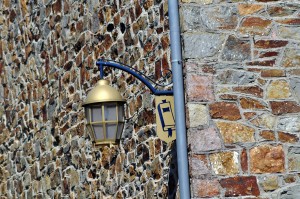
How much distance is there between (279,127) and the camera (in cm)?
859

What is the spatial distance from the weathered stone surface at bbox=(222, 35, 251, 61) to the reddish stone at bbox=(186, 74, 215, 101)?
0.95 ft

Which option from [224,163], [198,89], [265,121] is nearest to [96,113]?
[198,89]

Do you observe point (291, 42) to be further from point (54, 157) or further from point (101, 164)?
point (54, 157)

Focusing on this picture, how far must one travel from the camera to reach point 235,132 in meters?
8.56

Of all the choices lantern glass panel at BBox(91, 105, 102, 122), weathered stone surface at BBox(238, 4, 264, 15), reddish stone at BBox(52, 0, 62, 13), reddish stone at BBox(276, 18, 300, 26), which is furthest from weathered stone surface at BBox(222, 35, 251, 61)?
reddish stone at BBox(52, 0, 62, 13)

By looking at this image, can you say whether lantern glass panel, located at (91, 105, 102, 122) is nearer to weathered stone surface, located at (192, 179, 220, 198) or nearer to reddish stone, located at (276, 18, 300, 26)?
weathered stone surface, located at (192, 179, 220, 198)

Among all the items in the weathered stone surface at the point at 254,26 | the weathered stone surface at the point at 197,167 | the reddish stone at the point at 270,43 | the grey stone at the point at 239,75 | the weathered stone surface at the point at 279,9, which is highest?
the weathered stone surface at the point at 279,9

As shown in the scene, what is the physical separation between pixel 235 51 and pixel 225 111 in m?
0.53

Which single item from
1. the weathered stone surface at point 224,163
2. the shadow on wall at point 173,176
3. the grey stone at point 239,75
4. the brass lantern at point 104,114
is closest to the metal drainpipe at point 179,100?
the weathered stone surface at point 224,163

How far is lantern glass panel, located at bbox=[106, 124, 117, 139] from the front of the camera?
8.67 meters

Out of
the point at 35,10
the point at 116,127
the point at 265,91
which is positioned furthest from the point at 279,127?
the point at 35,10

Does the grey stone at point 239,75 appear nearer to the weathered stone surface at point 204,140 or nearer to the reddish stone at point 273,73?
the reddish stone at point 273,73

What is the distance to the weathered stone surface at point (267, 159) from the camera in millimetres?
8508

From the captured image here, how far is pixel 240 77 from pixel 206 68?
0.30 m
